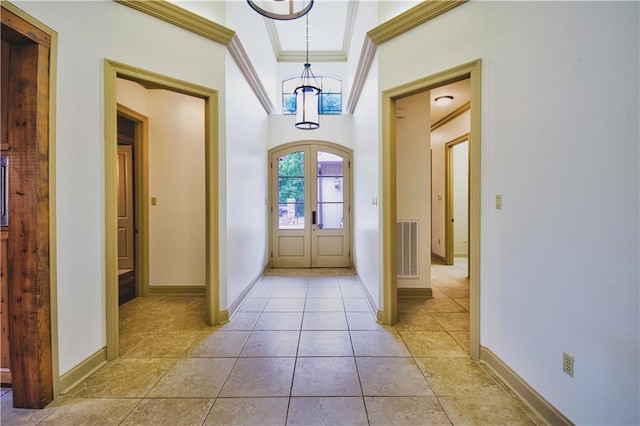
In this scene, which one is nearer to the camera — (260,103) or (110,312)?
(110,312)

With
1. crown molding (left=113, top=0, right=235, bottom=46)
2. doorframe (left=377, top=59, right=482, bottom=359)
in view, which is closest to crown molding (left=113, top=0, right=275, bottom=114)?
crown molding (left=113, top=0, right=235, bottom=46)

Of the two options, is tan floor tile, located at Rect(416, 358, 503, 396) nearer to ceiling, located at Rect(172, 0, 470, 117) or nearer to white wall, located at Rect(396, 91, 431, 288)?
white wall, located at Rect(396, 91, 431, 288)

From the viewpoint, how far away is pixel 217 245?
115 inches

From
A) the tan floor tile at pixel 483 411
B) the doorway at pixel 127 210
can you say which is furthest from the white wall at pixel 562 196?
the doorway at pixel 127 210

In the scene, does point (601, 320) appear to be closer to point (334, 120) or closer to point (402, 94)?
point (402, 94)

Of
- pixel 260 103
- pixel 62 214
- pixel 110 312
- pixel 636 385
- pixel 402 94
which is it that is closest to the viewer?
pixel 636 385

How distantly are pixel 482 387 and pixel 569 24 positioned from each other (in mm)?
2221

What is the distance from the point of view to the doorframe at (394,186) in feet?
7.27

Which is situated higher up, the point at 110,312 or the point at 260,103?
the point at 260,103

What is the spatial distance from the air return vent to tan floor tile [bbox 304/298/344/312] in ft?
3.09

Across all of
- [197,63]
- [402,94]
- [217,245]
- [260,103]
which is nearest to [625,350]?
[402,94]

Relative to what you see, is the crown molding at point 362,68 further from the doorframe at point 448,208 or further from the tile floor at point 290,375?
the tile floor at point 290,375

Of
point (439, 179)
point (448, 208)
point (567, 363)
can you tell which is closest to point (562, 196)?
point (567, 363)

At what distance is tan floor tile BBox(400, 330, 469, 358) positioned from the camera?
234 cm
